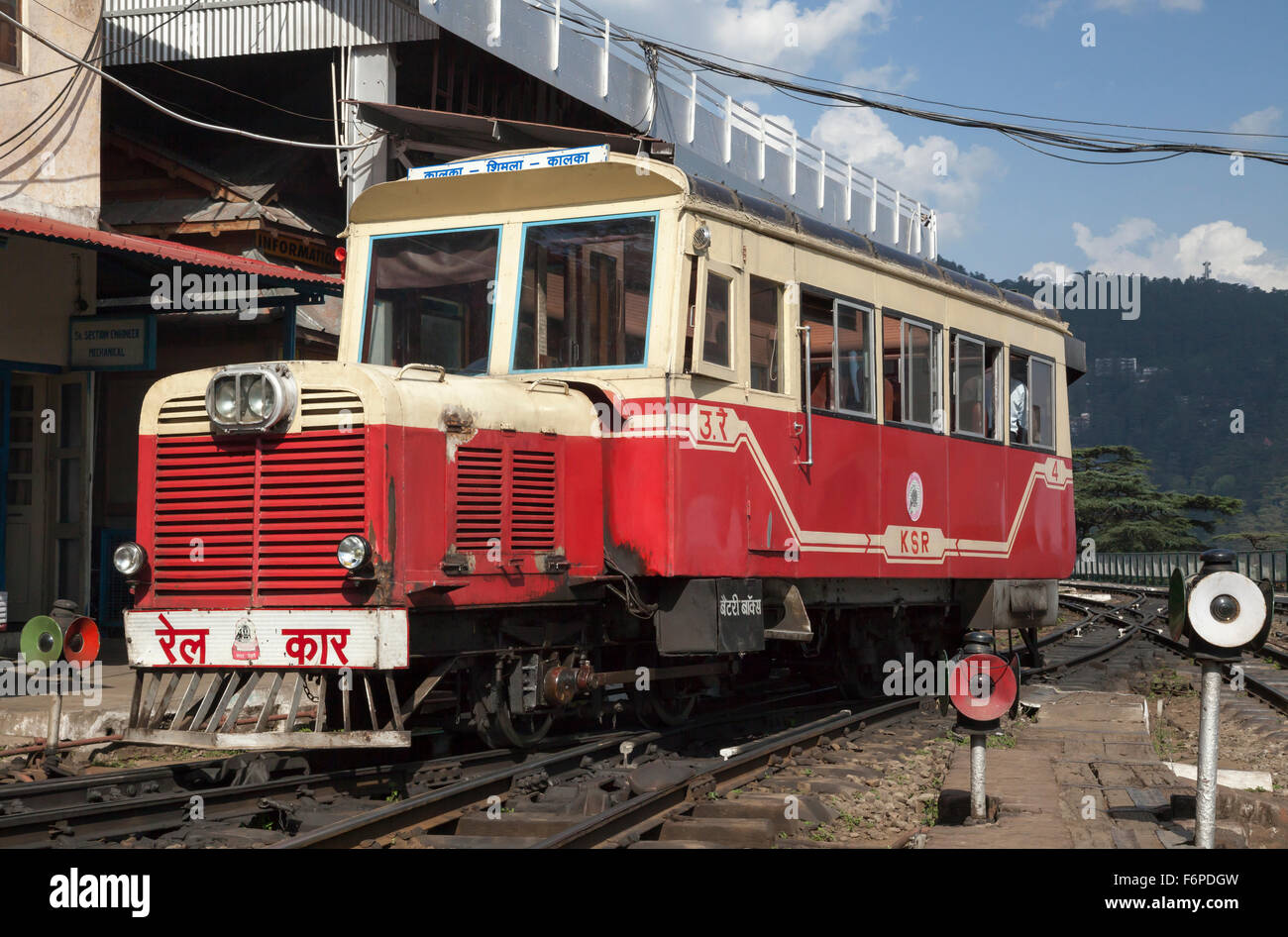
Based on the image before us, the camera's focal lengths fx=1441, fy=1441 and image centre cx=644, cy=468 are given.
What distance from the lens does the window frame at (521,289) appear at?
873cm

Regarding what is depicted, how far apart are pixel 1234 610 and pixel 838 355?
4746 millimetres

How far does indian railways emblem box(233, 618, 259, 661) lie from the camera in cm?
750

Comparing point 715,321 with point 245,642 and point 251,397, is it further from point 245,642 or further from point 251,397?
point 245,642

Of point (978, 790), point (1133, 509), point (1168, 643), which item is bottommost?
point (1168, 643)

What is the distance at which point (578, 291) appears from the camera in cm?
898

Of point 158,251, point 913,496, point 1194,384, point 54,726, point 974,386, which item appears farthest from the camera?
point 1194,384

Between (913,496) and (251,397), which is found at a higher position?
(251,397)

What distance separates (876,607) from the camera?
39.6 feet

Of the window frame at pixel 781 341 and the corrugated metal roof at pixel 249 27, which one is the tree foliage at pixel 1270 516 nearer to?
the corrugated metal roof at pixel 249 27

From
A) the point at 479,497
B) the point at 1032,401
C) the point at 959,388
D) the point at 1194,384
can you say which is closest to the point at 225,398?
the point at 479,497

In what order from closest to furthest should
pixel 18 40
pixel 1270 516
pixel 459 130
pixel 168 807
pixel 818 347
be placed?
pixel 168 807 < pixel 818 347 < pixel 18 40 < pixel 459 130 < pixel 1270 516

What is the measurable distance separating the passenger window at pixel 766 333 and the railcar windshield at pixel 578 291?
98 centimetres
